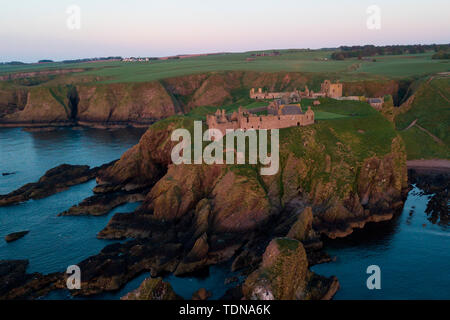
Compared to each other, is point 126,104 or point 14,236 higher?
point 126,104

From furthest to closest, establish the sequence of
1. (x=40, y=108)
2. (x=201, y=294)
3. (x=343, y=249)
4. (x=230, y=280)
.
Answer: (x=40, y=108) → (x=343, y=249) → (x=230, y=280) → (x=201, y=294)

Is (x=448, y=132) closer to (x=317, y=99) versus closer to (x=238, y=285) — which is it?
(x=317, y=99)

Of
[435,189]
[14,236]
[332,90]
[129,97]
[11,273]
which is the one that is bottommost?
[11,273]

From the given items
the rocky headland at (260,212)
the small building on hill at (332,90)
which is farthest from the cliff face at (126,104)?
the rocky headland at (260,212)

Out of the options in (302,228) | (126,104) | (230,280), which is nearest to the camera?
(230,280)

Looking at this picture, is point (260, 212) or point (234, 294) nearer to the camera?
point (234, 294)

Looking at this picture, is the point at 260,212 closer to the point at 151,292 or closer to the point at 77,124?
the point at 151,292

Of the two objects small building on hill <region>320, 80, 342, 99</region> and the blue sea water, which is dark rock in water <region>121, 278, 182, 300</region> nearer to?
the blue sea water
